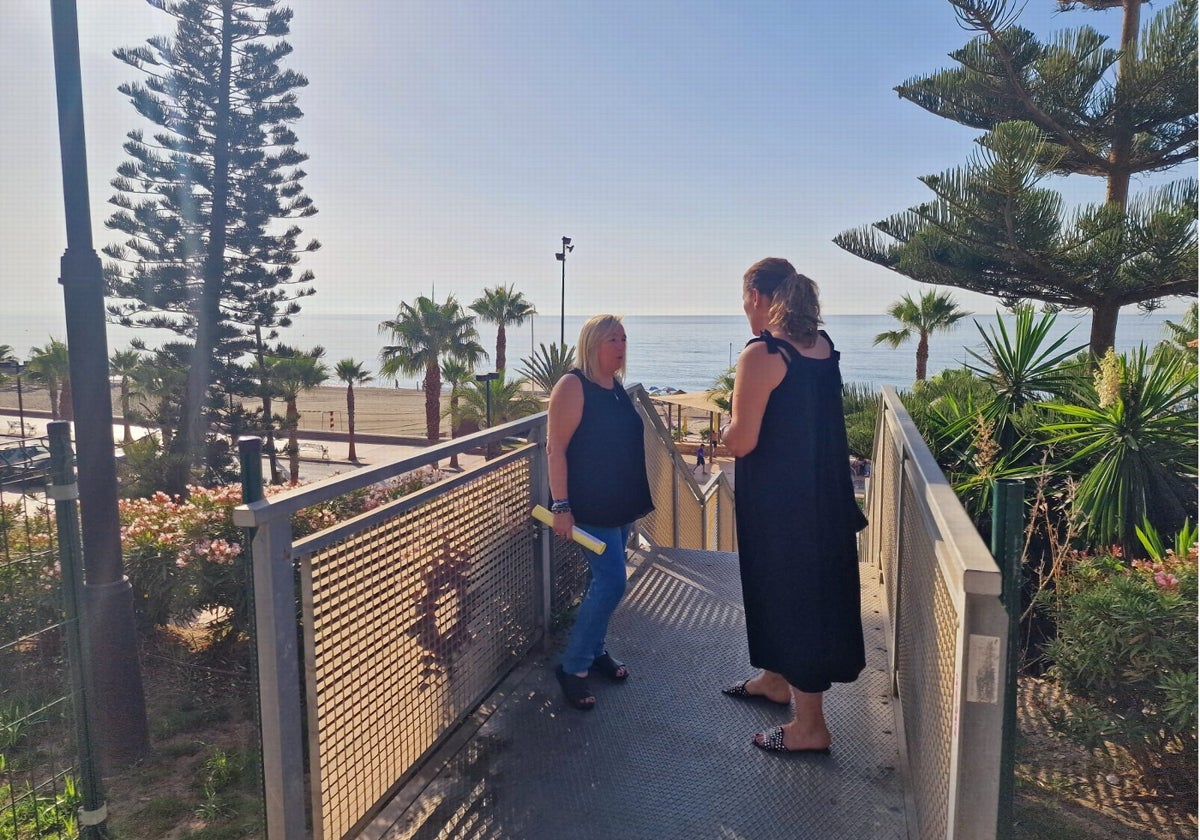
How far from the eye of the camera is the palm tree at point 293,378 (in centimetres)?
2664

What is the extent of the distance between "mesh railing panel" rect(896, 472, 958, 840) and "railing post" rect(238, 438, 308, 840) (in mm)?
1419

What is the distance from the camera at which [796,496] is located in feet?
8.51

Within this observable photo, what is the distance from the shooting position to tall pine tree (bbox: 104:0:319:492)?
888 inches

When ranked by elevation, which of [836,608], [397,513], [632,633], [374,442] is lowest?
[374,442]

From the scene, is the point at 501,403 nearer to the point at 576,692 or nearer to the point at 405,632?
the point at 576,692

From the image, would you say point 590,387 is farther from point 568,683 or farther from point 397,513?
point 568,683

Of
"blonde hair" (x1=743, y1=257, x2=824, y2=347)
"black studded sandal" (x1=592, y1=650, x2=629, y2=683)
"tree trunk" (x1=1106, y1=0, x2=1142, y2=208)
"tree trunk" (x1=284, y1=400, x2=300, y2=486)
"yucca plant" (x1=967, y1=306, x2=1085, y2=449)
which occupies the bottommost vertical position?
"tree trunk" (x1=284, y1=400, x2=300, y2=486)

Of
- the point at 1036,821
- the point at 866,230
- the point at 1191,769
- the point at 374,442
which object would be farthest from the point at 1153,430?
the point at 374,442

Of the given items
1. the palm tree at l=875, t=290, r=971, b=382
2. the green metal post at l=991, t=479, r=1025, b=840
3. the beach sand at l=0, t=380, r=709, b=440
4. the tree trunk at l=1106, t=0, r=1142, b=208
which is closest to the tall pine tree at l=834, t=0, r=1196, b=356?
the tree trunk at l=1106, t=0, r=1142, b=208

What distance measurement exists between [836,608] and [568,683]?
1061 millimetres

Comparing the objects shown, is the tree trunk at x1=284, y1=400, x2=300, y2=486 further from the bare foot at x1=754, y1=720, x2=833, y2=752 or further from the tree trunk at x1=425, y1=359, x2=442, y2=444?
the bare foot at x1=754, y1=720, x2=833, y2=752

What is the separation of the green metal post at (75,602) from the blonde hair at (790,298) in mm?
2065

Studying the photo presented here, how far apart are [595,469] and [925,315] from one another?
90.4 feet

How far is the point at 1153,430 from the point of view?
17.2 ft
